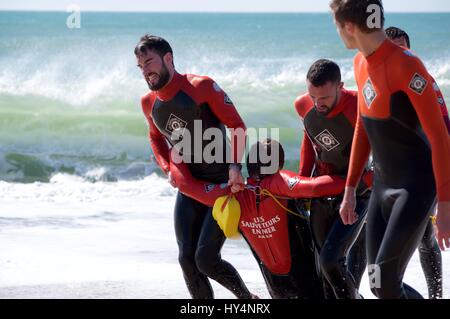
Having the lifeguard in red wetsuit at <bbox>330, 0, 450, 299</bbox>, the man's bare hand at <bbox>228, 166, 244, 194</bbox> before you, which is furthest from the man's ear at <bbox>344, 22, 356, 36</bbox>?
the man's bare hand at <bbox>228, 166, 244, 194</bbox>

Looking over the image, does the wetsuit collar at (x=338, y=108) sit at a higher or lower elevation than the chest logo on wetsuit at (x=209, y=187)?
higher

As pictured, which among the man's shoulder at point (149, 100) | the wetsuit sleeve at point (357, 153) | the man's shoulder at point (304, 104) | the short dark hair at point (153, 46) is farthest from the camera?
the man's shoulder at point (149, 100)

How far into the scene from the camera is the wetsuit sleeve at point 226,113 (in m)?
5.50

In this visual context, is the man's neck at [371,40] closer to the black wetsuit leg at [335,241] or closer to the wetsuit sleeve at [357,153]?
the wetsuit sleeve at [357,153]

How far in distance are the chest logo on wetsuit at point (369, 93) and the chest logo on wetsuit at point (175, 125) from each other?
5.34ft

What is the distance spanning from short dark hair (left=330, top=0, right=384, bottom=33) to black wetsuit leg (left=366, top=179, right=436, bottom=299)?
2.48 feet

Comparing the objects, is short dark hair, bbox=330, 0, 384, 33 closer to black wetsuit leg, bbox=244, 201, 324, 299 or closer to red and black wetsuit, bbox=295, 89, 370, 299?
red and black wetsuit, bbox=295, 89, 370, 299

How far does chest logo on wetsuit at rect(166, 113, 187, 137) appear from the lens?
18.6ft

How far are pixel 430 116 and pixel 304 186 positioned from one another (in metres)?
1.39

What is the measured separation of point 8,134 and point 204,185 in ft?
48.1

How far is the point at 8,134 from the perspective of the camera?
19578 millimetres

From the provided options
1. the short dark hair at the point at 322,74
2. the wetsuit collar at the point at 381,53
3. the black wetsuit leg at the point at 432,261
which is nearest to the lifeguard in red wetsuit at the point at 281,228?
the short dark hair at the point at 322,74
